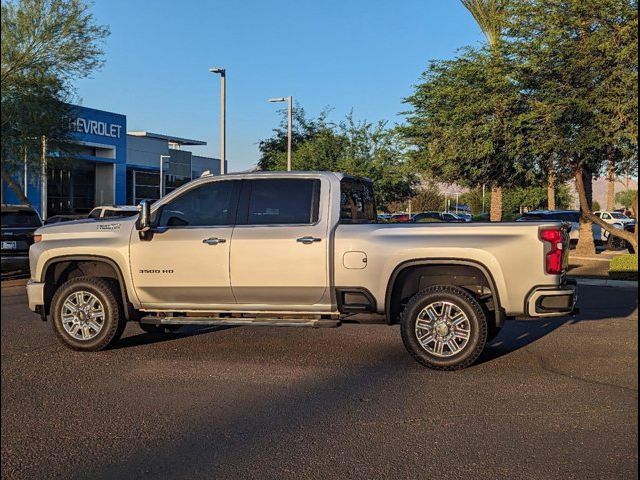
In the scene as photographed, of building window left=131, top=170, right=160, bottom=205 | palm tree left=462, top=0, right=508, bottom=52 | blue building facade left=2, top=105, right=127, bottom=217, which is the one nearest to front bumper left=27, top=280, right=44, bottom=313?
palm tree left=462, top=0, right=508, bottom=52

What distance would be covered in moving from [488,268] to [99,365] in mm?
3967

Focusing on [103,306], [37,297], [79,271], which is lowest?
[103,306]

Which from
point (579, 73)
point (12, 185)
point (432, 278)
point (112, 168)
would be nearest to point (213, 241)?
point (432, 278)

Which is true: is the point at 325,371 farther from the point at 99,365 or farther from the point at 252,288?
the point at 99,365

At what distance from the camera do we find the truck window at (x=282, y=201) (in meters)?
7.12

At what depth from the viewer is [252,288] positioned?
6941 mm

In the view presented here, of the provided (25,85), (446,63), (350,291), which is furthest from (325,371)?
(446,63)

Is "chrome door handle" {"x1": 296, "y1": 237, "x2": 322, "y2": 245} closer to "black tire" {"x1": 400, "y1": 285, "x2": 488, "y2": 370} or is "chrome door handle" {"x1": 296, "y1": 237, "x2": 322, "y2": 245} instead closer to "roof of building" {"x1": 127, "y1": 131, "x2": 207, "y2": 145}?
"black tire" {"x1": 400, "y1": 285, "x2": 488, "y2": 370}

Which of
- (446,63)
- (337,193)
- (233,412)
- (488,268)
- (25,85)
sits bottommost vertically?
(233,412)

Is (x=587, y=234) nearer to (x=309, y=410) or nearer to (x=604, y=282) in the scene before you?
(x=604, y=282)

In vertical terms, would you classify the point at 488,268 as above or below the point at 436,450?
above

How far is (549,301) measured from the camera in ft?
21.0

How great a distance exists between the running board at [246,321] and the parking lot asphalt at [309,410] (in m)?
0.38

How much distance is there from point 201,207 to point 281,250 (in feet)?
3.74
